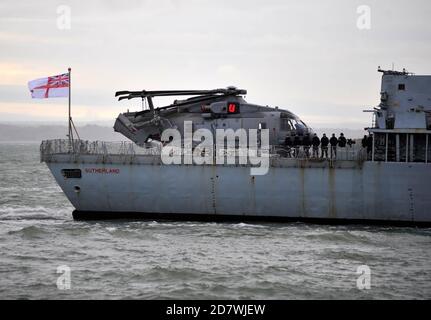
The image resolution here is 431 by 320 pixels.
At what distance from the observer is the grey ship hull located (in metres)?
41.9

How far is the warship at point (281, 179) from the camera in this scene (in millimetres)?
42000

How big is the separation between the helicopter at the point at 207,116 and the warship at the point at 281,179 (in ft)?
7.63

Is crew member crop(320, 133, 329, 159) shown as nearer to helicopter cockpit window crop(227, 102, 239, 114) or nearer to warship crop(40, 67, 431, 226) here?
warship crop(40, 67, 431, 226)

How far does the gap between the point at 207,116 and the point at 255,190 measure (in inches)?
285

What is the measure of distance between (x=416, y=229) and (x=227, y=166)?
10.5 metres

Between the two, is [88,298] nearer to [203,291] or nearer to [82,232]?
[203,291]

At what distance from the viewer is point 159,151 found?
44.4 metres

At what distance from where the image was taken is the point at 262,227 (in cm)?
4194
